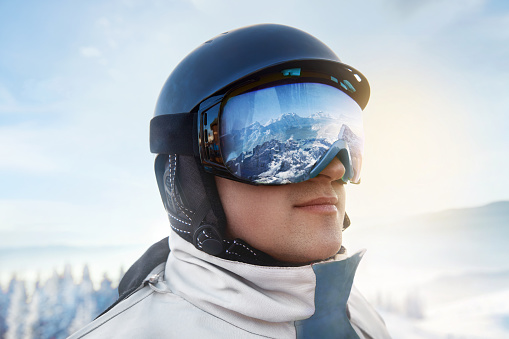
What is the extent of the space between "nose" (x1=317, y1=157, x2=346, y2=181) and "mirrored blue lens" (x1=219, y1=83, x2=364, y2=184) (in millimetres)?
83

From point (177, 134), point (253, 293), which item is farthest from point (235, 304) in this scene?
point (177, 134)

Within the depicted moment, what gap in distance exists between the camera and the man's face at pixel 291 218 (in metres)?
1.76

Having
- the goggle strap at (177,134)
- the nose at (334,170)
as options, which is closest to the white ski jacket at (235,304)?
the nose at (334,170)

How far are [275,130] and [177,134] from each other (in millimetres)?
614

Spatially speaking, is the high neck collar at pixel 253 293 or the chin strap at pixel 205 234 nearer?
the high neck collar at pixel 253 293

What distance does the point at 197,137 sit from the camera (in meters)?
2.01

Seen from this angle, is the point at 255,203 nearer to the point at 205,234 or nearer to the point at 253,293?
the point at 205,234

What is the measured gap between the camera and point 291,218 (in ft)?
5.75

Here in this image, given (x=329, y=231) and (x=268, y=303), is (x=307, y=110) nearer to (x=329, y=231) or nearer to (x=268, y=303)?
(x=329, y=231)

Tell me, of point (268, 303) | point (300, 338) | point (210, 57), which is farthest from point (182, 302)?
point (210, 57)

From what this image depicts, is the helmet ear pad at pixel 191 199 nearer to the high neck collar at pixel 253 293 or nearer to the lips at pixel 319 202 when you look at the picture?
the high neck collar at pixel 253 293

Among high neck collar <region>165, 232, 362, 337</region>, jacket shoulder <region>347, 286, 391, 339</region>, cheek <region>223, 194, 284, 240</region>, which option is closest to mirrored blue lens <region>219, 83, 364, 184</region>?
cheek <region>223, 194, 284, 240</region>

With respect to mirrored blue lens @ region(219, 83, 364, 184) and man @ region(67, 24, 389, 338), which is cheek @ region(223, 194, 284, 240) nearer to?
man @ region(67, 24, 389, 338)

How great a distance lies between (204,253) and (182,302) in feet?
0.83
